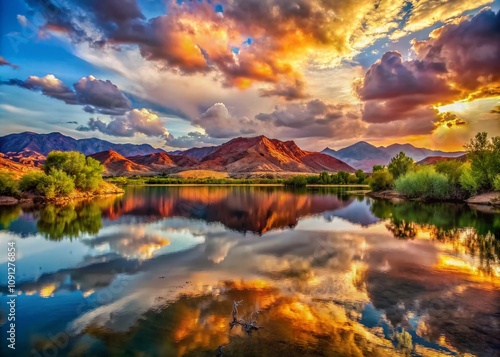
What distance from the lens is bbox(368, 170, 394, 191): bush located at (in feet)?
225

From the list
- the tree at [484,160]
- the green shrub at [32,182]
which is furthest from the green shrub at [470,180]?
the green shrub at [32,182]

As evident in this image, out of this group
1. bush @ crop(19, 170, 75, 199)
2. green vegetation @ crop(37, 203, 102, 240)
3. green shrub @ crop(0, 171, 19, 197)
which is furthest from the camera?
bush @ crop(19, 170, 75, 199)

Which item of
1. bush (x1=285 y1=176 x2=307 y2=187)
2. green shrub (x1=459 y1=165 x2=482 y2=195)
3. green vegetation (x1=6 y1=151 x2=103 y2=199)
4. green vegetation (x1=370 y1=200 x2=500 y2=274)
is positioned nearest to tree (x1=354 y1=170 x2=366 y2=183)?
bush (x1=285 y1=176 x2=307 y2=187)

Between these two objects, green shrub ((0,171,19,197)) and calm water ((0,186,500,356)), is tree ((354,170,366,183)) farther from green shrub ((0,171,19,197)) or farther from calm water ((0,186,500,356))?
green shrub ((0,171,19,197))

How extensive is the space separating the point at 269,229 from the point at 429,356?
19.2m

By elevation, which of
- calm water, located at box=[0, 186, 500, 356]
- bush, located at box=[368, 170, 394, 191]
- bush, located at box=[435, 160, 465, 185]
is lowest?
calm water, located at box=[0, 186, 500, 356]

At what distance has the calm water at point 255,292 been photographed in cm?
800

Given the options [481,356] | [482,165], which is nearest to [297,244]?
[481,356]

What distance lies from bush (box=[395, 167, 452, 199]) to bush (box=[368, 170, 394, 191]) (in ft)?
40.4

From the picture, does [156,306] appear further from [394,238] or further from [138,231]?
[394,238]

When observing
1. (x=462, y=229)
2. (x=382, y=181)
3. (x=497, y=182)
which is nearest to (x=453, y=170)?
(x=497, y=182)

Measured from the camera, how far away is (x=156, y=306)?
10.2 meters

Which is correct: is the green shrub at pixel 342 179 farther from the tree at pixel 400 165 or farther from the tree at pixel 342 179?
the tree at pixel 400 165

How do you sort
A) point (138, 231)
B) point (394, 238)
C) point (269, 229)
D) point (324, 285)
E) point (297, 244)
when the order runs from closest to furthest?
1. point (324, 285)
2. point (297, 244)
3. point (394, 238)
4. point (138, 231)
5. point (269, 229)
